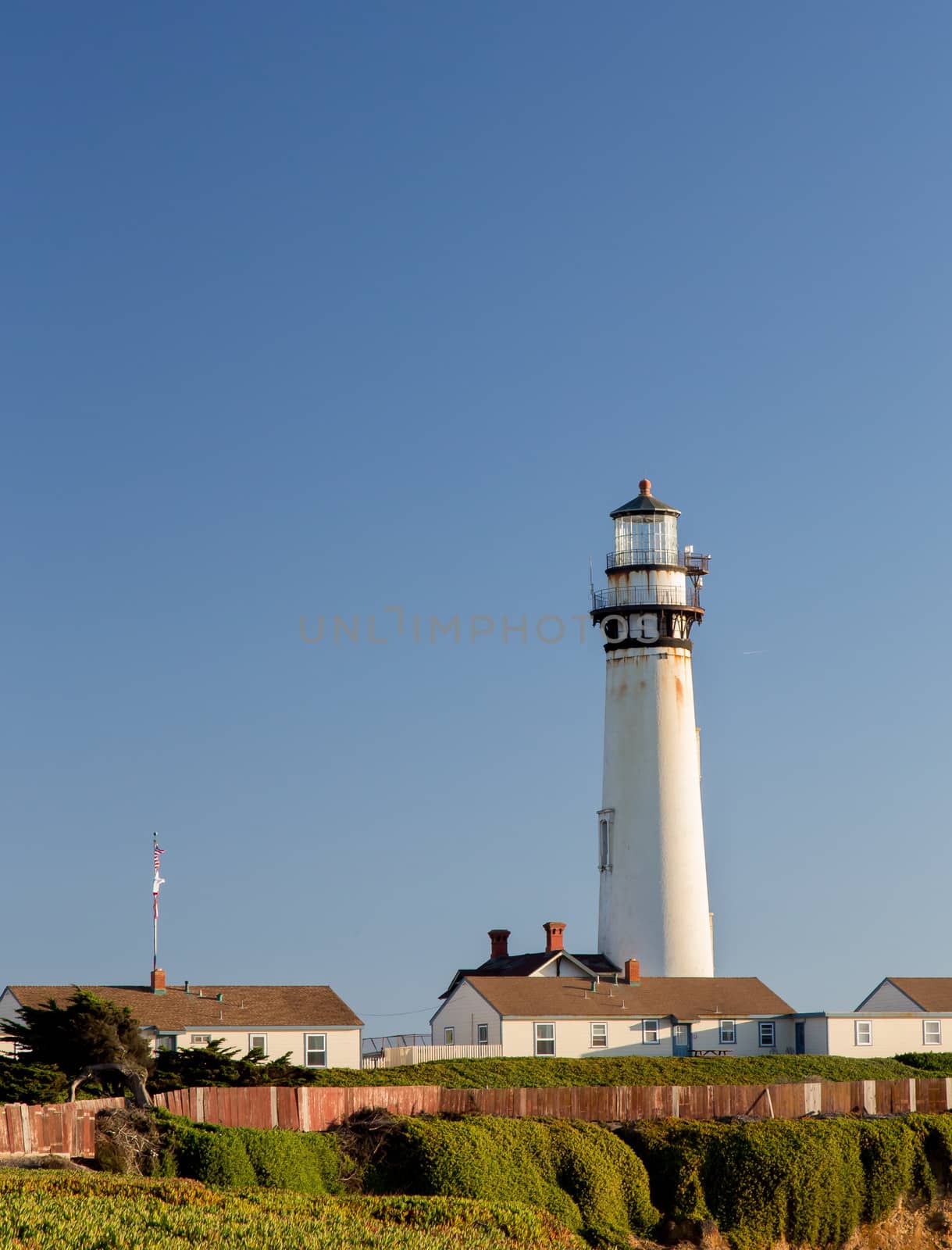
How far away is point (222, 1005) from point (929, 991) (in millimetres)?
24787

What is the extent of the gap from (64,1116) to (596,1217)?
11284 mm

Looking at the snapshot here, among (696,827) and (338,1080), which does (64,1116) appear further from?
(696,827)

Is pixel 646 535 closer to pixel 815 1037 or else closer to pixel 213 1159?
pixel 815 1037

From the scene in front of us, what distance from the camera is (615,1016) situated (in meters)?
56.2

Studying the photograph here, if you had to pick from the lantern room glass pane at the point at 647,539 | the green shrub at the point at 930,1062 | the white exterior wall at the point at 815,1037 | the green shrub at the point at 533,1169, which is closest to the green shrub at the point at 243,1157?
the green shrub at the point at 533,1169

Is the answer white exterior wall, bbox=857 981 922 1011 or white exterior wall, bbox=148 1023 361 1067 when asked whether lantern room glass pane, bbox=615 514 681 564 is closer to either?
white exterior wall, bbox=857 981 922 1011

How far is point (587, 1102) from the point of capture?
40812 millimetres

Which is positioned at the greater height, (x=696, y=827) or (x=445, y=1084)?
(x=696, y=827)

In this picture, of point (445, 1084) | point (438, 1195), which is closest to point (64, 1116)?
point (438, 1195)

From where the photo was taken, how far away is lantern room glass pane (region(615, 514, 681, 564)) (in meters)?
61.0

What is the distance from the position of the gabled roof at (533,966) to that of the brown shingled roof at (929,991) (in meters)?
10.9

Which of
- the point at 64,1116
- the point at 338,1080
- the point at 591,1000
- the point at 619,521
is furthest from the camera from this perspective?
the point at 619,521

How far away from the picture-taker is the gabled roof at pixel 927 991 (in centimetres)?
6144

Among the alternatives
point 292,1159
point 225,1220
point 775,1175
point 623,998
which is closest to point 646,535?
point 623,998
